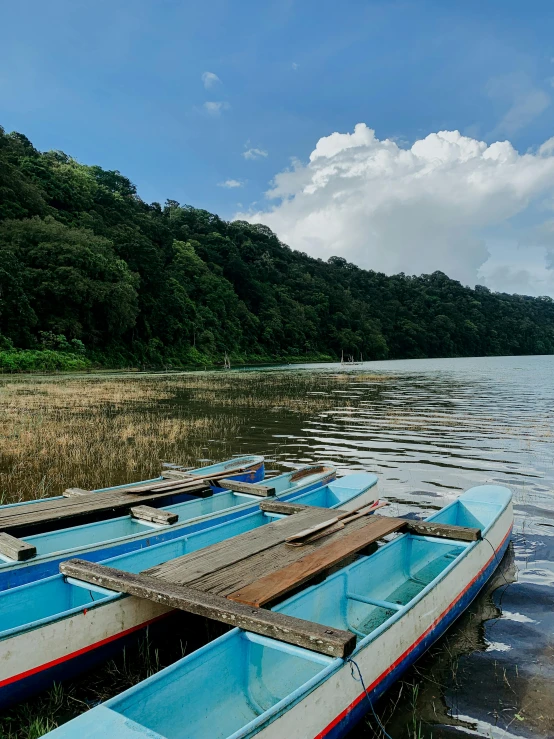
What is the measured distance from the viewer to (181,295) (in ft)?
269

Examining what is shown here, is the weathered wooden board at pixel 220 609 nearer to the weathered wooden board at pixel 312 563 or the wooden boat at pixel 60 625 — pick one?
the wooden boat at pixel 60 625

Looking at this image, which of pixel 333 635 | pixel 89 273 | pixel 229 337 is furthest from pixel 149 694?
pixel 229 337

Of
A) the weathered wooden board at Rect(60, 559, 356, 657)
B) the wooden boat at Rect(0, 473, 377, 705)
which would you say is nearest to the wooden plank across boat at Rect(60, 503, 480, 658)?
the weathered wooden board at Rect(60, 559, 356, 657)

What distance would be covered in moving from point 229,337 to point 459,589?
285ft

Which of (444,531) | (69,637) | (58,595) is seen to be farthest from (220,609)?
(444,531)

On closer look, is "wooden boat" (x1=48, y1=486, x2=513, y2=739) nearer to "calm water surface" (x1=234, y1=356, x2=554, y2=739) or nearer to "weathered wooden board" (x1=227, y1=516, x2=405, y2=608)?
"weathered wooden board" (x1=227, y1=516, x2=405, y2=608)

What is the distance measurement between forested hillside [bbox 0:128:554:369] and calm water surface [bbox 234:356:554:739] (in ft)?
130

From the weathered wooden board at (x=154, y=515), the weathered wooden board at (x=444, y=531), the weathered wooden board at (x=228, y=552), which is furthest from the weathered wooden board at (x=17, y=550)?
the weathered wooden board at (x=444, y=531)

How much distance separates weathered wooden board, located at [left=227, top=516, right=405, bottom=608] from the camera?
4270 millimetres

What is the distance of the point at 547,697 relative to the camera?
4.18m

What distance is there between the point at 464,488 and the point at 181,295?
2971 inches

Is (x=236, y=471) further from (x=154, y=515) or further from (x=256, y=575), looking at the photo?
(x=256, y=575)

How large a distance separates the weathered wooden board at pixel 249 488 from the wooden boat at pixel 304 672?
2.44 meters

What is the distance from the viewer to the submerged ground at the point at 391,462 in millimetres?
4074
